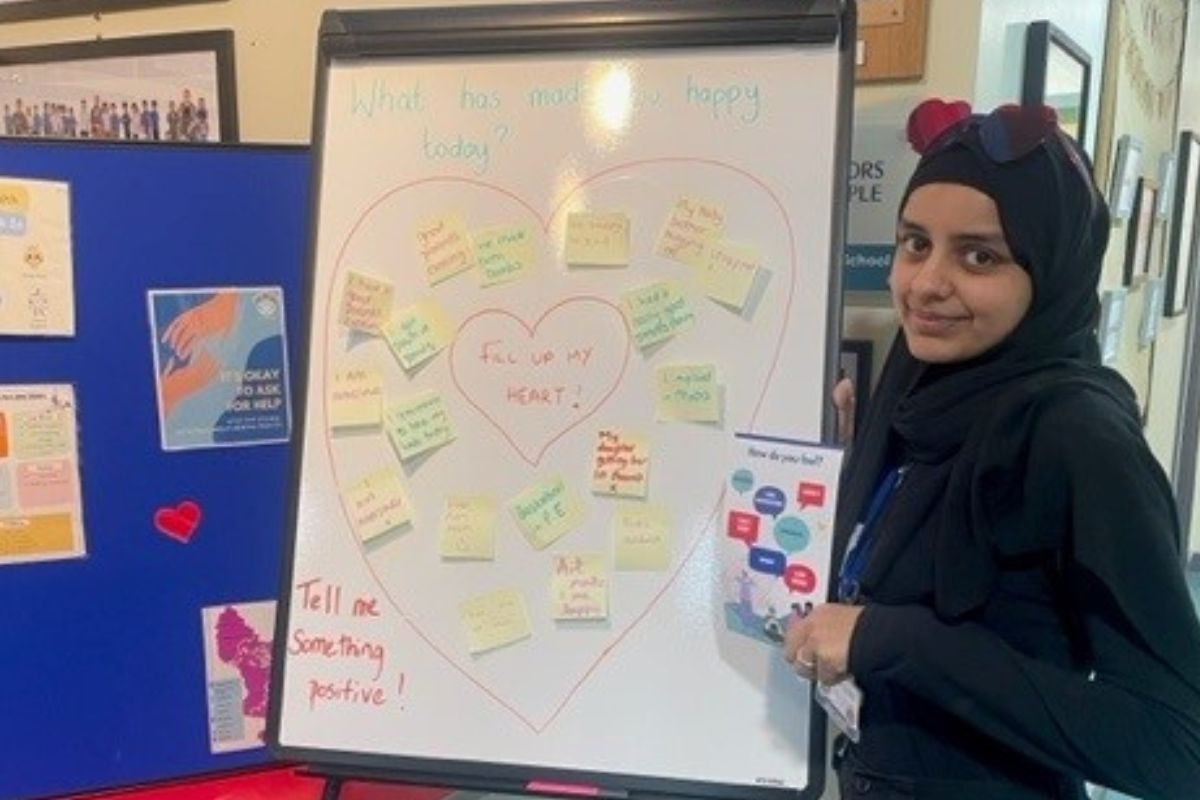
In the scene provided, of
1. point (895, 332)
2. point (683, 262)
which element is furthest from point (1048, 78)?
point (683, 262)

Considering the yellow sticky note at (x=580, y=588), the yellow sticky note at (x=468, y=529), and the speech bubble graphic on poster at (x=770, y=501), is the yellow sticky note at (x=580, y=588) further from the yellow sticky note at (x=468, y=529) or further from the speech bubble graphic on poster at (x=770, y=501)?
the speech bubble graphic on poster at (x=770, y=501)

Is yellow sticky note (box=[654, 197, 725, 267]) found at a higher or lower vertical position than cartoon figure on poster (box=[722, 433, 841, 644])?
higher

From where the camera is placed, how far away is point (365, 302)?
1.30 m

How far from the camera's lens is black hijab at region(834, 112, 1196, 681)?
97cm

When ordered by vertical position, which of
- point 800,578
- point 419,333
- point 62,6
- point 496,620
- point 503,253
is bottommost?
point 496,620

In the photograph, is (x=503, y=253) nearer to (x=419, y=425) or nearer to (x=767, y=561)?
(x=419, y=425)

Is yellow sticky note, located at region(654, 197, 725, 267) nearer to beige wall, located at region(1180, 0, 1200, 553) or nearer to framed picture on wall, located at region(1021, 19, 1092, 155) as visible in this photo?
framed picture on wall, located at region(1021, 19, 1092, 155)

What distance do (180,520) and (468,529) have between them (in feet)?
1.62

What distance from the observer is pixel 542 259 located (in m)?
1.26

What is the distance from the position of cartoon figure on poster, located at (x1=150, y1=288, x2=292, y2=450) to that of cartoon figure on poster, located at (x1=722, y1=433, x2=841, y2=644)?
2.43ft

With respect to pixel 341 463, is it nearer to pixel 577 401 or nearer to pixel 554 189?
pixel 577 401

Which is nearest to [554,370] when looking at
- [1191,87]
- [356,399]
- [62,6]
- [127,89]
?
[356,399]

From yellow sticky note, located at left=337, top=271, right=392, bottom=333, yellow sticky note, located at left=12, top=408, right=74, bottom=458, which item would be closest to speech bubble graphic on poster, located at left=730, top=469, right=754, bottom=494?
yellow sticky note, located at left=337, top=271, right=392, bottom=333

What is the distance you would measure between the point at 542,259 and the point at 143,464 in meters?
0.67
